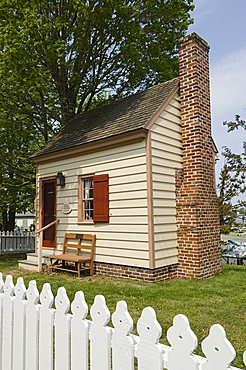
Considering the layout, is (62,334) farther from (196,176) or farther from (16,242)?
(16,242)

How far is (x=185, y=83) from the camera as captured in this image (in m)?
8.46

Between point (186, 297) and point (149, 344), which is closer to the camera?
point (149, 344)

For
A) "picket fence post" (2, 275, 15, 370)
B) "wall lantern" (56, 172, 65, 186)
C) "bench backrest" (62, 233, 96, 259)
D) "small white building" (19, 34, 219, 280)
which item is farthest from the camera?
"wall lantern" (56, 172, 65, 186)

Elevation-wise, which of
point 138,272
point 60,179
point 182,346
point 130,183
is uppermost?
point 60,179

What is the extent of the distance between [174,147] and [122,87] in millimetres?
7230

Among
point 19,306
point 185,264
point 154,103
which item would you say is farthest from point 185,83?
point 19,306

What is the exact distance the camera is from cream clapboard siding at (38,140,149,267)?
7547mm

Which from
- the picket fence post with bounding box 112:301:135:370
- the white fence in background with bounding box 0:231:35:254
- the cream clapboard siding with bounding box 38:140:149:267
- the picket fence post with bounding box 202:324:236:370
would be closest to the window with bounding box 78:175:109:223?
the cream clapboard siding with bounding box 38:140:149:267

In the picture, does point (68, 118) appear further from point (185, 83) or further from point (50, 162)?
point (185, 83)

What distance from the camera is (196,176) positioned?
8.16m

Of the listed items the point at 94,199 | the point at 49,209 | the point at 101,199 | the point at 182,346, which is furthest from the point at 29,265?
the point at 182,346

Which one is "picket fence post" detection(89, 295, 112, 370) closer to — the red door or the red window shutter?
the red window shutter

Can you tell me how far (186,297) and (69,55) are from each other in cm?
1035

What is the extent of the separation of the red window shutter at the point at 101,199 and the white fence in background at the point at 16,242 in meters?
10.1
